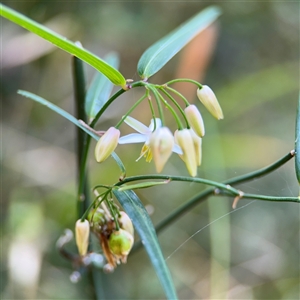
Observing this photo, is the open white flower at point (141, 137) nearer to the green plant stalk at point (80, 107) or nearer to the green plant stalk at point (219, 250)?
the green plant stalk at point (80, 107)

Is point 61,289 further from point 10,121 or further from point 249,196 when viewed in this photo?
point 249,196

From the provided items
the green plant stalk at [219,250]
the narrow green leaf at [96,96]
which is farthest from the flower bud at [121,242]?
the green plant stalk at [219,250]

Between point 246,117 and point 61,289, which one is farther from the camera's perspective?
point 246,117

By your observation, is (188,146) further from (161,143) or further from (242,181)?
(242,181)

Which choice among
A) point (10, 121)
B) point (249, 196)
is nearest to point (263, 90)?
point (10, 121)

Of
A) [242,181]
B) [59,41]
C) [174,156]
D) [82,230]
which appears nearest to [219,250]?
[174,156]
